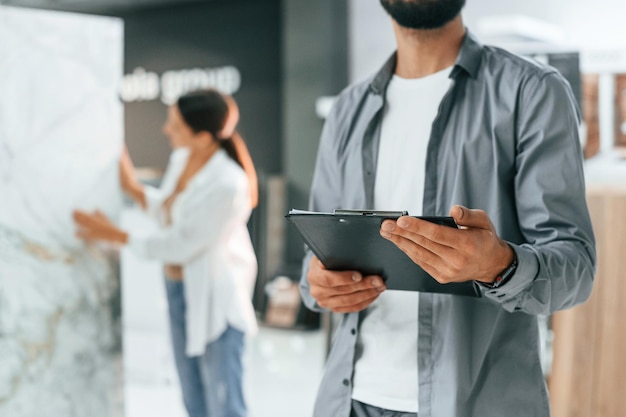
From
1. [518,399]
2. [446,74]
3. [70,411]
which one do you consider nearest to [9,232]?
[70,411]

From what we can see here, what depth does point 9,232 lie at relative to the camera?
2400 millimetres

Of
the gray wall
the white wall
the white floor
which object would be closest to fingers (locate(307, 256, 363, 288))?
the white floor

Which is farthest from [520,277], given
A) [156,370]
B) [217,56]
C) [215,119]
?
[217,56]

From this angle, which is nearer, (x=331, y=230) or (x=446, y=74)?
(x=331, y=230)

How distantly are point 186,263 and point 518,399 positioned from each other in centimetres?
253

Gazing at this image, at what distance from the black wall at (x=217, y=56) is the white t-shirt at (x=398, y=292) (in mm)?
6723

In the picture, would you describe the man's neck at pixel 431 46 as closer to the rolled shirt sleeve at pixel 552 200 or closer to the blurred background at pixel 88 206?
the rolled shirt sleeve at pixel 552 200

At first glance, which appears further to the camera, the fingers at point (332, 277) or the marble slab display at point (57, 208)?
the marble slab display at point (57, 208)

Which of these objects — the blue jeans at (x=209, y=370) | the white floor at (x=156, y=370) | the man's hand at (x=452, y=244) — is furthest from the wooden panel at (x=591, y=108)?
the white floor at (x=156, y=370)

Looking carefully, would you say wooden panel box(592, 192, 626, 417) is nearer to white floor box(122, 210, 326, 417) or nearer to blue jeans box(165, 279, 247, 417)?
blue jeans box(165, 279, 247, 417)

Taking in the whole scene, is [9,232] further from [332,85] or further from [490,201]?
[332,85]

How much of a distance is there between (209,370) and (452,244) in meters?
2.73

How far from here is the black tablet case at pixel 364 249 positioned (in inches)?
46.1

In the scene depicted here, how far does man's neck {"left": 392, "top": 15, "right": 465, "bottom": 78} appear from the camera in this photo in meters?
1.57
